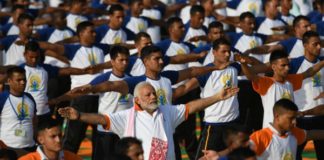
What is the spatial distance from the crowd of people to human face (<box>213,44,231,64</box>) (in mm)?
17

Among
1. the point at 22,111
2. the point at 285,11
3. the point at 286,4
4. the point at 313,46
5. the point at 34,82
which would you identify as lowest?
the point at 22,111

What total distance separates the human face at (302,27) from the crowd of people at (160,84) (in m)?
0.02

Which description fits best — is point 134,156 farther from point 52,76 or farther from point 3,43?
point 3,43

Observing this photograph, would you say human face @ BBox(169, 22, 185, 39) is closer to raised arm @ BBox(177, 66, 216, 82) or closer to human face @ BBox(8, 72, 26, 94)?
raised arm @ BBox(177, 66, 216, 82)

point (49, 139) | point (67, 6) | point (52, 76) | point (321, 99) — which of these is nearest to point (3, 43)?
point (52, 76)

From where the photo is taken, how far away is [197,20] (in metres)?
18.9

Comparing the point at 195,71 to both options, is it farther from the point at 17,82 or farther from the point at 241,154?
the point at 241,154

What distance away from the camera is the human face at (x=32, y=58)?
16.0m

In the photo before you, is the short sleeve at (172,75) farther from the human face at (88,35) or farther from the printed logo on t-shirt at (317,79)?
the human face at (88,35)

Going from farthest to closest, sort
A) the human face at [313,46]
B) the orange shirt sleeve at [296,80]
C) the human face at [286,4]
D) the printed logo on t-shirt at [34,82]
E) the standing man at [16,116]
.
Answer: the human face at [286,4], the printed logo on t-shirt at [34,82], the human face at [313,46], the orange shirt sleeve at [296,80], the standing man at [16,116]

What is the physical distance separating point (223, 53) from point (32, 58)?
297 cm

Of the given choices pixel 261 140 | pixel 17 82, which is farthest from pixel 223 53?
pixel 261 140

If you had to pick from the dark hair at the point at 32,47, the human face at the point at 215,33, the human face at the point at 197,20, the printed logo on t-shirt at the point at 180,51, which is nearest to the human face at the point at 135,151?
the dark hair at the point at 32,47

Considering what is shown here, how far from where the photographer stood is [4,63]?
18.7 meters
